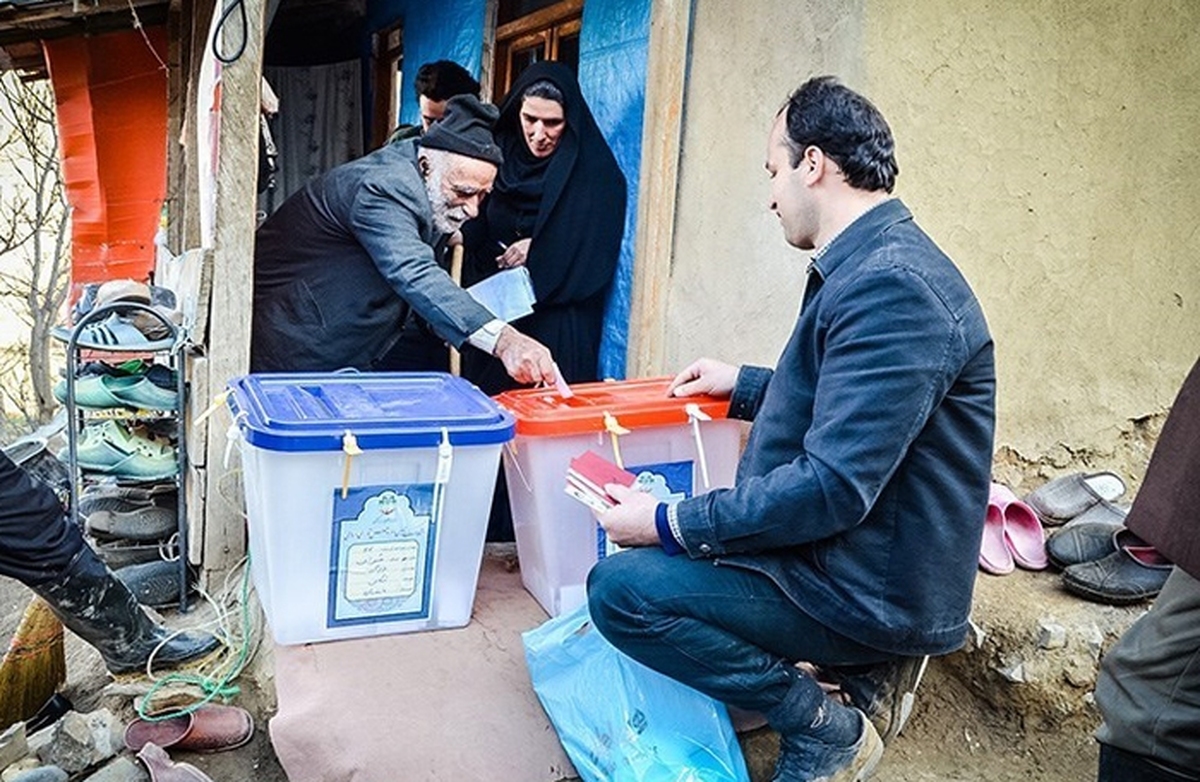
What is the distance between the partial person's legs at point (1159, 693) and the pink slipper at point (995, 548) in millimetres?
1008

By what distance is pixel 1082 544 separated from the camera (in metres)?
2.92

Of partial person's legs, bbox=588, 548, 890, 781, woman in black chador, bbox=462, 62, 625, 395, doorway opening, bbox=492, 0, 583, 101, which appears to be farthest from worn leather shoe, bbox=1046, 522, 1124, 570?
doorway opening, bbox=492, 0, 583, 101

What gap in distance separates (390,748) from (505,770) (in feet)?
0.94

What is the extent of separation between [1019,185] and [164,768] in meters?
3.18

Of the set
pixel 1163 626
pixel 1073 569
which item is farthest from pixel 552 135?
pixel 1163 626

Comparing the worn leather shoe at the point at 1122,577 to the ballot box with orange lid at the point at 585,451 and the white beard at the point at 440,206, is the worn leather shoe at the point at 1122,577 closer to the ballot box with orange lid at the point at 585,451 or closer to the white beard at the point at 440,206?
the ballot box with orange lid at the point at 585,451

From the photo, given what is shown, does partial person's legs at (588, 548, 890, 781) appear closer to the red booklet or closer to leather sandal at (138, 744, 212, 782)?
the red booklet

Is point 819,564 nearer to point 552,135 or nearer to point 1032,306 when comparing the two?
point 1032,306

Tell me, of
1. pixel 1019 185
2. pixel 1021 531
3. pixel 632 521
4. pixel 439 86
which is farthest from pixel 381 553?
pixel 439 86

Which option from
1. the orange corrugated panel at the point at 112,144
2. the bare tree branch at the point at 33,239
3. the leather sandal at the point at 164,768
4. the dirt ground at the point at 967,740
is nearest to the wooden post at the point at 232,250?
the dirt ground at the point at 967,740

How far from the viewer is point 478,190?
338 centimetres

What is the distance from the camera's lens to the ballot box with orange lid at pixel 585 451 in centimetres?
260

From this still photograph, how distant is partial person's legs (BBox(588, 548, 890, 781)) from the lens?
1990mm

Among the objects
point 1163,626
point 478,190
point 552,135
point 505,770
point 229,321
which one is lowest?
point 505,770
